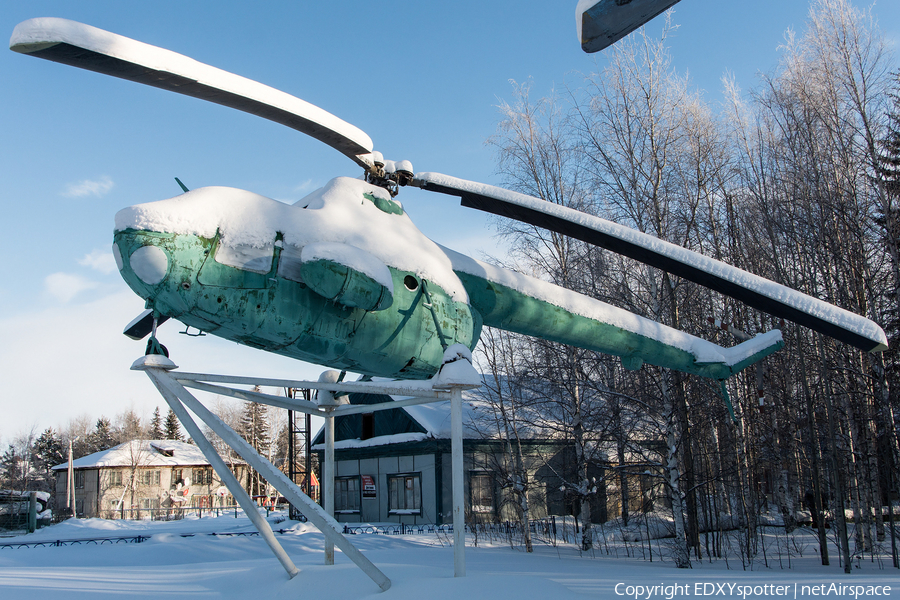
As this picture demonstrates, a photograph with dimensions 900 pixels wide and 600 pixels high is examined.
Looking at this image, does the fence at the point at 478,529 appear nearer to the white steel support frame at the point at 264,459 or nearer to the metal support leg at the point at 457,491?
the metal support leg at the point at 457,491

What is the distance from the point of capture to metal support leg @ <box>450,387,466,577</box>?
5070 mm

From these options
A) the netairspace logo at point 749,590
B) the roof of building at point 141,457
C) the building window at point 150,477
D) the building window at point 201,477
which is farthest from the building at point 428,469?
the building window at point 201,477

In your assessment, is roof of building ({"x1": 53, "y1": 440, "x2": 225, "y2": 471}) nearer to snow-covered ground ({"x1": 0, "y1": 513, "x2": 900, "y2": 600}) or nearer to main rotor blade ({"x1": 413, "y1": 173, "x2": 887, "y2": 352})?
snow-covered ground ({"x1": 0, "y1": 513, "x2": 900, "y2": 600})

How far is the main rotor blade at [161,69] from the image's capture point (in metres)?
3.42

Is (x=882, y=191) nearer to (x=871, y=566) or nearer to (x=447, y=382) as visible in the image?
(x=871, y=566)

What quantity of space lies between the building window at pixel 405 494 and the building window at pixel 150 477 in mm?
25510

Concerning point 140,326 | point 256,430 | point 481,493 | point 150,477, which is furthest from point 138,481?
point 140,326

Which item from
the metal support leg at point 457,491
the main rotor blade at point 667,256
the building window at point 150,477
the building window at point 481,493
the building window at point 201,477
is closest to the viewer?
the metal support leg at point 457,491

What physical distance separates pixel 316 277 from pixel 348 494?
844 inches

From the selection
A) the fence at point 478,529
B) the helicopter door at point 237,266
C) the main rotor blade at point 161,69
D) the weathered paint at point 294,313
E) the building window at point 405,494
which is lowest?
the fence at point 478,529

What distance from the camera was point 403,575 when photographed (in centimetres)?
568

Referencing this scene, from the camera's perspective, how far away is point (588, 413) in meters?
14.5

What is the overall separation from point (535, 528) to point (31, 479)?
51323 mm

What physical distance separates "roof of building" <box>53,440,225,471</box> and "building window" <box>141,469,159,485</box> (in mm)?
859
